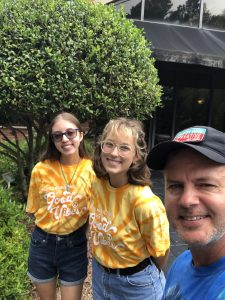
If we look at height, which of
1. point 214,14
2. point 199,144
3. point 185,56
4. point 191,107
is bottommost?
point 191,107

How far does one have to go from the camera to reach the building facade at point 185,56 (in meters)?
7.76

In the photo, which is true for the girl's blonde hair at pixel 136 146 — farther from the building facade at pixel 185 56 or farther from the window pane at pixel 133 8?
the window pane at pixel 133 8

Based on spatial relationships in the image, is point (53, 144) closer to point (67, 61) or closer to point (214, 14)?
point (67, 61)

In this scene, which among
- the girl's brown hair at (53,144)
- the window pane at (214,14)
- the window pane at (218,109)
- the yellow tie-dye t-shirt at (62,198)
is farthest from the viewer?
the window pane at (218,109)

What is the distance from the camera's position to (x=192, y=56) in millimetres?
7375

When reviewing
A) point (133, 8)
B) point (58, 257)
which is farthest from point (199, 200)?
point (133, 8)

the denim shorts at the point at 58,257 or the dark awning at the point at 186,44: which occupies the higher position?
the dark awning at the point at 186,44

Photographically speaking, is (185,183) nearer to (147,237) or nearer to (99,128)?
(147,237)

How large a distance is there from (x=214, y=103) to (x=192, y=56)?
4.16 m

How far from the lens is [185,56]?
7312 mm

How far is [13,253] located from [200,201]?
258 cm

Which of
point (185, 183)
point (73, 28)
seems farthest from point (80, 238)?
point (73, 28)

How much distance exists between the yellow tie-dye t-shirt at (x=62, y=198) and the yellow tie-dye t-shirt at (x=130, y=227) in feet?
1.06

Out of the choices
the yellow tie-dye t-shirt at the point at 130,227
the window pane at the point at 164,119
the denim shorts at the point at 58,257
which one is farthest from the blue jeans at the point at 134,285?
the window pane at the point at 164,119
